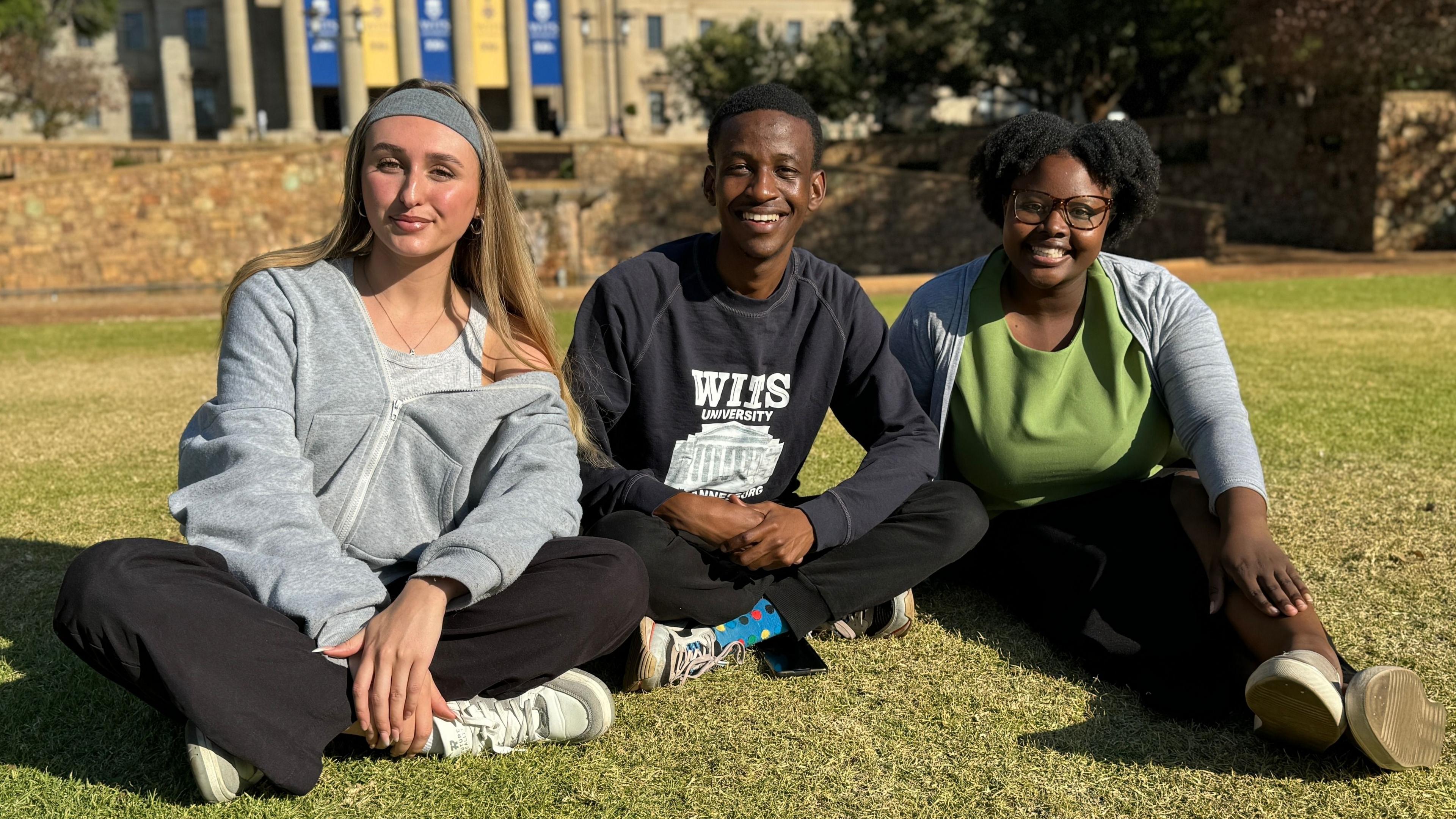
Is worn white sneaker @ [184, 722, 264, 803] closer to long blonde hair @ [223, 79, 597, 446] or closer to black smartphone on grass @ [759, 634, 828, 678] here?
long blonde hair @ [223, 79, 597, 446]

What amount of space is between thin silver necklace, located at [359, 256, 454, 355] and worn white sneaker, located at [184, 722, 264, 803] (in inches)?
38.5

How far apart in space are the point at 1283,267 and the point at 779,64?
2365 cm

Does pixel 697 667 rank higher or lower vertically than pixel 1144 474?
lower

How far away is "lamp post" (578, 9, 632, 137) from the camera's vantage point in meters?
50.9

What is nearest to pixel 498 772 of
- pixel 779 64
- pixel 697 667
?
pixel 697 667

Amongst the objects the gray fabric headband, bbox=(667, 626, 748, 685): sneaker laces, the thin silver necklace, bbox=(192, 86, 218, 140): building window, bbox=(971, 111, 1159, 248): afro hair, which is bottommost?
bbox=(667, 626, 748, 685): sneaker laces

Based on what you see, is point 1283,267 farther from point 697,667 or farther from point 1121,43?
point 697,667

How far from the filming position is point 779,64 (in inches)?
1549

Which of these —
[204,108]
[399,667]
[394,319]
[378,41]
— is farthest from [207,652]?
[204,108]

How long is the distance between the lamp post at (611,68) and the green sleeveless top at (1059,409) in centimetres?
4725

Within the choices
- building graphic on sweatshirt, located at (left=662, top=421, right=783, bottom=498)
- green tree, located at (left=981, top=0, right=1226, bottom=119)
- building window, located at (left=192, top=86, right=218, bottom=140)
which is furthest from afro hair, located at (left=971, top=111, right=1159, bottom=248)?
building window, located at (left=192, top=86, right=218, bottom=140)

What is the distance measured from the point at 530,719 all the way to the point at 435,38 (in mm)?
51710

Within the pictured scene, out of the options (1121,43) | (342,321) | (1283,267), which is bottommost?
(1283,267)

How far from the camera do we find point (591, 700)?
264 centimetres
